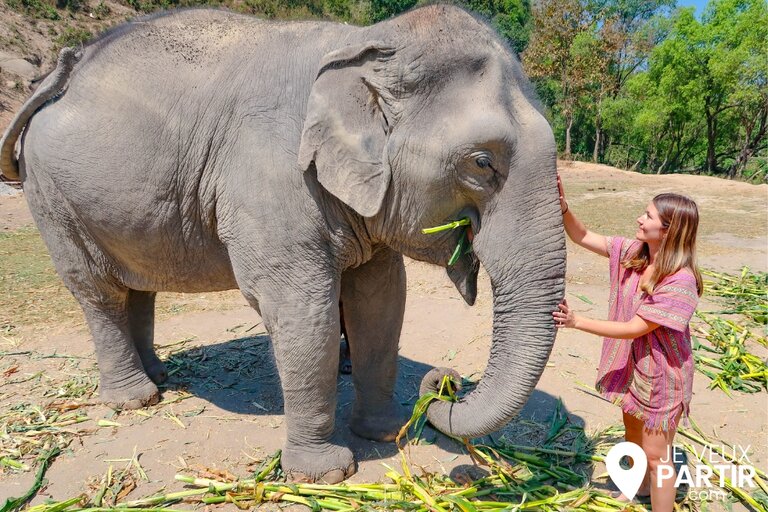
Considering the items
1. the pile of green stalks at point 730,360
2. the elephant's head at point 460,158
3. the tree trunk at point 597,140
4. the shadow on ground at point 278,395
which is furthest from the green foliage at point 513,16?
the elephant's head at point 460,158

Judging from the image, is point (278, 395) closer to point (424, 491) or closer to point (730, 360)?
point (424, 491)

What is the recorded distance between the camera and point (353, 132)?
2311 millimetres

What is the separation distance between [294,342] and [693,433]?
2.57m

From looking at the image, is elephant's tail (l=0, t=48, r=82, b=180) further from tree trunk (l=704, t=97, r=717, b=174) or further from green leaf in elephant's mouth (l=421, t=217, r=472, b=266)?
tree trunk (l=704, t=97, r=717, b=174)

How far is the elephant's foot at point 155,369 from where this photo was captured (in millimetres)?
4102

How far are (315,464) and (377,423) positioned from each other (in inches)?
22.7

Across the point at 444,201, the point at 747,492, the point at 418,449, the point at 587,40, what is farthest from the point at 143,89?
the point at 587,40

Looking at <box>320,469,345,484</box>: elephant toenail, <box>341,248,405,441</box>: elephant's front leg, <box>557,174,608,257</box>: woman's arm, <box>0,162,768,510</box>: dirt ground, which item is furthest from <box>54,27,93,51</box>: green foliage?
<box>557,174,608,257</box>: woman's arm

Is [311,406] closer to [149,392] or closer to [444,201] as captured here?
[444,201]

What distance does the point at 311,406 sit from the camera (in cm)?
282

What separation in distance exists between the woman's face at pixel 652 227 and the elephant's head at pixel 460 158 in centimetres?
63

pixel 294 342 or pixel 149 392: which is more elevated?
pixel 294 342

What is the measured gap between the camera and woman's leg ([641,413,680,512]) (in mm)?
2592

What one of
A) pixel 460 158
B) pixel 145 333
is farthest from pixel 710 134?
pixel 460 158
